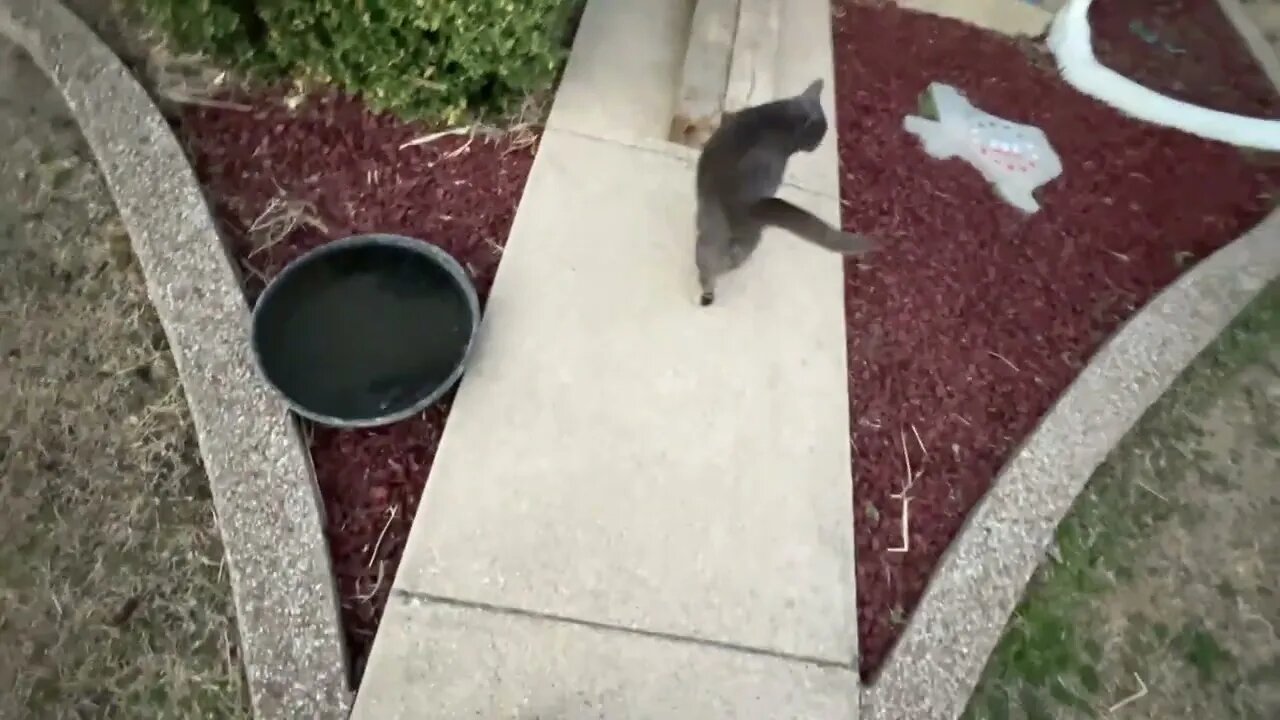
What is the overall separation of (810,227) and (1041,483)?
3.05ft

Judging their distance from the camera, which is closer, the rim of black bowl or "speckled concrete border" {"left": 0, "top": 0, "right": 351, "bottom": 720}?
"speckled concrete border" {"left": 0, "top": 0, "right": 351, "bottom": 720}

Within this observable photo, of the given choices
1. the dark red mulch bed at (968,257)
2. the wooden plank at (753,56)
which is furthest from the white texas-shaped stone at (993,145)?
the wooden plank at (753,56)

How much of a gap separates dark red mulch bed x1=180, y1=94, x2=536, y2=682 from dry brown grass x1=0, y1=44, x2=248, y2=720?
1.08ft

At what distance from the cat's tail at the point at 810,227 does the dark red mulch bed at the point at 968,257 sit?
1.62 ft

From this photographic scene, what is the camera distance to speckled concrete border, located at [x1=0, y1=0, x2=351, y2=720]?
1931mm

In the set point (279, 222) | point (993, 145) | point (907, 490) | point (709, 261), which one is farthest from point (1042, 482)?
point (279, 222)

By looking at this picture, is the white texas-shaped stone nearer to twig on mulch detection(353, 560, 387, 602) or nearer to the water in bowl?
the water in bowl

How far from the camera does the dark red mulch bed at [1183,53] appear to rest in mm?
3693

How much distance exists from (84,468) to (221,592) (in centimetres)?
49

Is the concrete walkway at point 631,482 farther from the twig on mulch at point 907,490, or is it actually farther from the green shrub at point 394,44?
the green shrub at point 394,44

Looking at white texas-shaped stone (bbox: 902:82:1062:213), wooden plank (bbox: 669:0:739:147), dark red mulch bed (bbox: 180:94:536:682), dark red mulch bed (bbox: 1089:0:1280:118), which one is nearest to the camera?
dark red mulch bed (bbox: 180:94:536:682)

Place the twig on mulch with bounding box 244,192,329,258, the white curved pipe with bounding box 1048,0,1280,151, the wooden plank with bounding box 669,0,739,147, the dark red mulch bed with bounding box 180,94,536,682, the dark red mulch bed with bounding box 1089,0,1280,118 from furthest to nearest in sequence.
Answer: the dark red mulch bed with bounding box 1089,0,1280,118 → the white curved pipe with bounding box 1048,0,1280,151 → the wooden plank with bounding box 669,0,739,147 → the twig on mulch with bounding box 244,192,329,258 → the dark red mulch bed with bounding box 180,94,536,682

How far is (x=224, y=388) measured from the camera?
2.23 meters

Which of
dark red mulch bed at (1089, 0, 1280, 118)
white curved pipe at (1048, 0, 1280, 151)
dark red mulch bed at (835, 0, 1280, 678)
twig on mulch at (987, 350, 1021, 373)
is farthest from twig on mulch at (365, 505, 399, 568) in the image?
dark red mulch bed at (1089, 0, 1280, 118)
